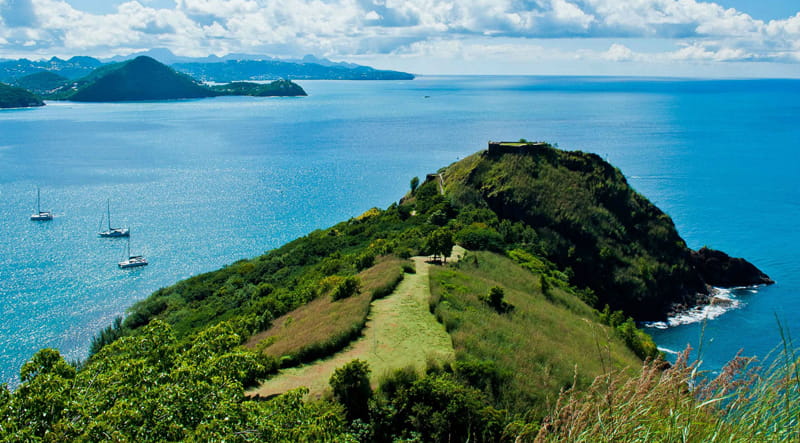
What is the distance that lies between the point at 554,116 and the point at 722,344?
152128 mm

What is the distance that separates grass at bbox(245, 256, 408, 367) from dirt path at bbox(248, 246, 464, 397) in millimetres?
468

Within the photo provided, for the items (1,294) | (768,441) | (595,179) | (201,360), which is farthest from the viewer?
(595,179)

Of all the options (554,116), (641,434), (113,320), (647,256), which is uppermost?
(554,116)

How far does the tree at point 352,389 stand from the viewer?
60.5 ft

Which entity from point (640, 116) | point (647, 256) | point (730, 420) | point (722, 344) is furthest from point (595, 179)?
point (640, 116)

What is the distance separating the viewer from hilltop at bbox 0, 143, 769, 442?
11.2 m

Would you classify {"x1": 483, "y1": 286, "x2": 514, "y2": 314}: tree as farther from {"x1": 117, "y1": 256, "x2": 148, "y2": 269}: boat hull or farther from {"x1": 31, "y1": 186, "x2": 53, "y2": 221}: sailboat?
{"x1": 31, "y1": 186, "x2": 53, "y2": 221}: sailboat

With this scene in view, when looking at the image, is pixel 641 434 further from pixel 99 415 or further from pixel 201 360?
pixel 201 360

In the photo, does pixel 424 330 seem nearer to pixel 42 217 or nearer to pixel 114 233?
pixel 114 233

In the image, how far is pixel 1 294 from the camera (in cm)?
5288

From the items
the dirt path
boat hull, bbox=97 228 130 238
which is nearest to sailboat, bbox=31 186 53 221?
boat hull, bbox=97 228 130 238

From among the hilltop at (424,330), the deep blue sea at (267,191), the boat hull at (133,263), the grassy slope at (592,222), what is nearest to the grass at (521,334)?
the hilltop at (424,330)

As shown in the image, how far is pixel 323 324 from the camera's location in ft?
85.2

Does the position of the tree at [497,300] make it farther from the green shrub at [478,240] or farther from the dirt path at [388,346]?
the green shrub at [478,240]
